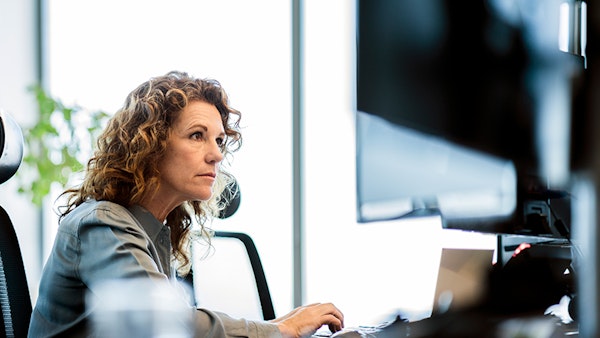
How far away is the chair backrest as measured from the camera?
Result: 1.87 metres

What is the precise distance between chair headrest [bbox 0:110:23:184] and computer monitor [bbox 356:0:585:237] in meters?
0.94

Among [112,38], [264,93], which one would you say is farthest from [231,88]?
[112,38]

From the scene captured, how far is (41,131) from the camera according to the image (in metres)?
3.45

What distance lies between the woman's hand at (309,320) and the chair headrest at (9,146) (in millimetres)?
553

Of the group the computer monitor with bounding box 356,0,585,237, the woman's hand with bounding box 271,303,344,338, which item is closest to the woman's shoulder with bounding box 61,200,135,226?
the woman's hand with bounding box 271,303,344,338

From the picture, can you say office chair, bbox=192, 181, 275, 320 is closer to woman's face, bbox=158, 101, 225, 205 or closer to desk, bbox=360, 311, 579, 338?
woman's face, bbox=158, 101, 225, 205

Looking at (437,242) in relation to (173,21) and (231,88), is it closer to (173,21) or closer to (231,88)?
(231,88)

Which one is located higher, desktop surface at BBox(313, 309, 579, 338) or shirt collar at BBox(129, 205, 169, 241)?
desktop surface at BBox(313, 309, 579, 338)

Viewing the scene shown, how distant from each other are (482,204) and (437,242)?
3.03 ft

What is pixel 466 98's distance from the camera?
329 millimetres

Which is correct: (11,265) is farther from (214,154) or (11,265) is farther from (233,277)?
(233,277)

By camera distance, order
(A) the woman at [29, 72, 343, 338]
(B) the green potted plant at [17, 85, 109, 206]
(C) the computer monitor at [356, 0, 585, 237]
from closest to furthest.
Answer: (C) the computer monitor at [356, 0, 585, 237] < (A) the woman at [29, 72, 343, 338] < (B) the green potted plant at [17, 85, 109, 206]

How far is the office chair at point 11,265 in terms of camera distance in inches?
47.4

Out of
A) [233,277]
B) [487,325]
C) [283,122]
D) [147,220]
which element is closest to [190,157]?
[147,220]
